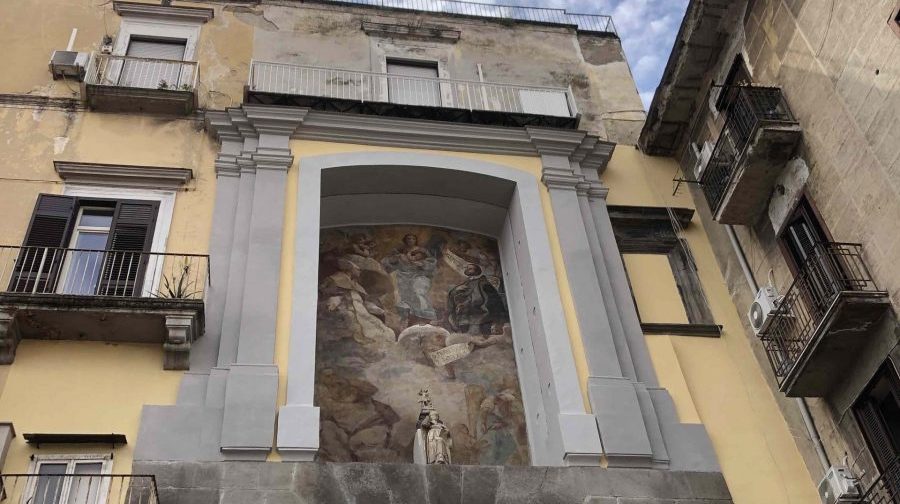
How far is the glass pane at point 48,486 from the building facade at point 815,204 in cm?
816

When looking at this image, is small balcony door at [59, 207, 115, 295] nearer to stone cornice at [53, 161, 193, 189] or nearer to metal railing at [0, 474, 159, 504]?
stone cornice at [53, 161, 193, 189]

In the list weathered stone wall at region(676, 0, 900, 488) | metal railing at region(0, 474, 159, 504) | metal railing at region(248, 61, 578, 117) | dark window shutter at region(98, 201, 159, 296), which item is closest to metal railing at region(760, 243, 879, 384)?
weathered stone wall at region(676, 0, 900, 488)

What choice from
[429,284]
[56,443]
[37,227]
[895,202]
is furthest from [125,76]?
[895,202]

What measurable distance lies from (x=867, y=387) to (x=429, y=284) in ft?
20.6

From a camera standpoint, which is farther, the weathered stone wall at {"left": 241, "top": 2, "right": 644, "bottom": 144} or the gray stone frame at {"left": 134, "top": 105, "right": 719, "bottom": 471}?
the weathered stone wall at {"left": 241, "top": 2, "right": 644, "bottom": 144}

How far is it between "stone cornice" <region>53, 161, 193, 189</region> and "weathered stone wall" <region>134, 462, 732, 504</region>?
185 inches

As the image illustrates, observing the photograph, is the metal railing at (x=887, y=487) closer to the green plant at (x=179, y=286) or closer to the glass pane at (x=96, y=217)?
the green plant at (x=179, y=286)

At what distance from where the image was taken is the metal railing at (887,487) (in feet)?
31.9

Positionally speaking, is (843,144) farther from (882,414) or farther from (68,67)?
(68,67)

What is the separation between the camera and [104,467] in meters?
9.88

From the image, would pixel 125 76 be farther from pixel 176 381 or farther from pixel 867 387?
pixel 867 387

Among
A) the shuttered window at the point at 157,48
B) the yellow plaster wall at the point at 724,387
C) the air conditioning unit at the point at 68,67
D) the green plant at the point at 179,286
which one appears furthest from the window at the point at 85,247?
the yellow plaster wall at the point at 724,387

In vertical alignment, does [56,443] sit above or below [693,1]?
below

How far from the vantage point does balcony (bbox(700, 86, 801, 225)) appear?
12242 millimetres
